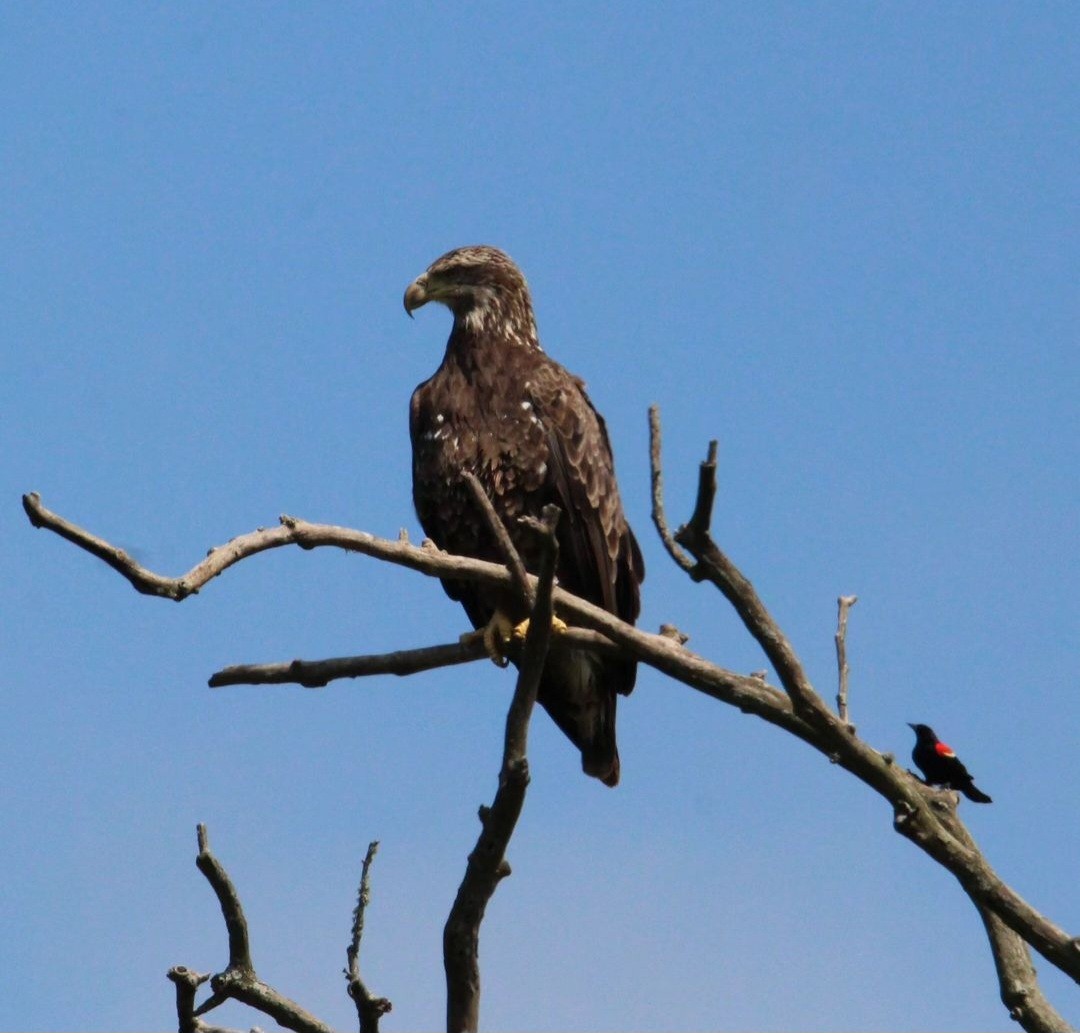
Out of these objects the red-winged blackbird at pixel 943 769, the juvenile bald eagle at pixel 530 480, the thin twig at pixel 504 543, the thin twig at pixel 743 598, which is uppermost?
the juvenile bald eagle at pixel 530 480

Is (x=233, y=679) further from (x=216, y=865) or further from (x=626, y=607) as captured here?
(x=626, y=607)

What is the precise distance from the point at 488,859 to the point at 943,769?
2.25m

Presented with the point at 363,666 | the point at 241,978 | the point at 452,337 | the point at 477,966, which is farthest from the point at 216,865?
the point at 452,337

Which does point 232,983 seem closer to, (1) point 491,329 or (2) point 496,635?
(2) point 496,635

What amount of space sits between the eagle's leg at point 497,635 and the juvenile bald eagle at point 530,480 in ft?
0.17

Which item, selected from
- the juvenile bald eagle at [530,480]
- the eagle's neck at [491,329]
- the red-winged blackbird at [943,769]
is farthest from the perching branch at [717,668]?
the eagle's neck at [491,329]

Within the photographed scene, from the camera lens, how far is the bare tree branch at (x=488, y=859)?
4.07 metres

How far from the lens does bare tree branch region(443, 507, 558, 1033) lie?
4074 millimetres

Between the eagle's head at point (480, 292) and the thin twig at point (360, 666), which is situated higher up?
A: the eagle's head at point (480, 292)

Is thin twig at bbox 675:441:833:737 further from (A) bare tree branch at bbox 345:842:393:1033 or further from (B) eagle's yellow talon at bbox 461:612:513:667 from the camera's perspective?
(B) eagle's yellow talon at bbox 461:612:513:667

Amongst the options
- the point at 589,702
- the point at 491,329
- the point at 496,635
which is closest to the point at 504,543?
→ the point at 496,635

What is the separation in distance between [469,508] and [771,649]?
115 inches

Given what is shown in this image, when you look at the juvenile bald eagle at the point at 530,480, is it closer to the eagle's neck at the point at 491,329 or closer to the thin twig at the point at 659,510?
the eagle's neck at the point at 491,329

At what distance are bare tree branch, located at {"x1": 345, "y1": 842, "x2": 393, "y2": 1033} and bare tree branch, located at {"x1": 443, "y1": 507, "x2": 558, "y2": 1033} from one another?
0.81ft
